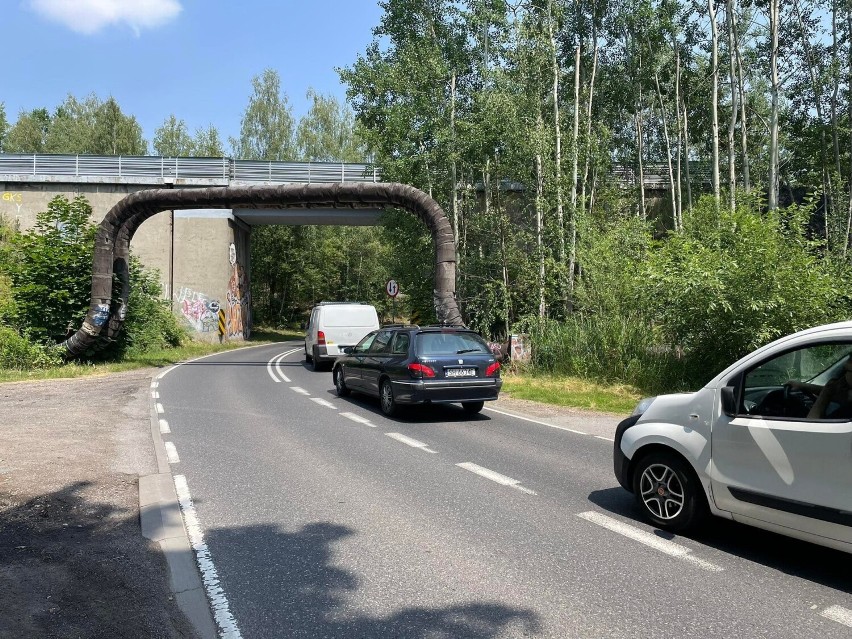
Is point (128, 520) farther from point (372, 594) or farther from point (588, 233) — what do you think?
point (588, 233)

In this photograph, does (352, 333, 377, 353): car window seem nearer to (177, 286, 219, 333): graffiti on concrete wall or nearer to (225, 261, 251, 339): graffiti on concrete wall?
(177, 286, 219, 333): graffiti on concrete wall

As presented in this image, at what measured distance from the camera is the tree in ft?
178

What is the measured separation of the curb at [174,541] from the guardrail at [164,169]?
28.4 m

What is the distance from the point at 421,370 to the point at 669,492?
5.93m

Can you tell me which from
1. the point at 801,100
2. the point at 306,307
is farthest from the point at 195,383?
the point at 306,307

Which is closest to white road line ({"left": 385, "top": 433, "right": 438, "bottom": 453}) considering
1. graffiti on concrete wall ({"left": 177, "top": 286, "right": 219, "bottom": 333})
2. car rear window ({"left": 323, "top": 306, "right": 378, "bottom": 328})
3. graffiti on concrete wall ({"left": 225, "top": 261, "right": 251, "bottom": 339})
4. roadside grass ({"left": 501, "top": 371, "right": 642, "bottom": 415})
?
roadside grass ({"left": 501, "top": 371, "right": 642, "bottom": 415})

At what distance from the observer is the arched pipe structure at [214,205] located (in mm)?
20359

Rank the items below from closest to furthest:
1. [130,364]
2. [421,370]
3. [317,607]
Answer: [317,607]
[421,370]
[130,364]

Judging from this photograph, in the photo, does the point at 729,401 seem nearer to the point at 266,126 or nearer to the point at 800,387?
the point at 800,387

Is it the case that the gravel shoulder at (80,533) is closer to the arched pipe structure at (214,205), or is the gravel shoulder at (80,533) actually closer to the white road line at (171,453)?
the white road line at (171,453)

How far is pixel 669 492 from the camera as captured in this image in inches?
200

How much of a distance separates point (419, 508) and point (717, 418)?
102 inches

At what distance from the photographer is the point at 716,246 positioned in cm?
1423

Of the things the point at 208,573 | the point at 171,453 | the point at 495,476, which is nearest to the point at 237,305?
the point at 171,453
